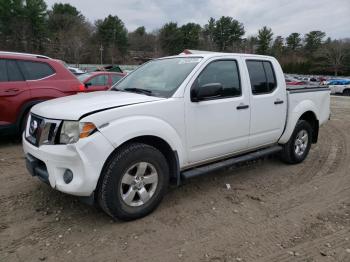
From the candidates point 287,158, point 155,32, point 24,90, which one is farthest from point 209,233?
point 155,32

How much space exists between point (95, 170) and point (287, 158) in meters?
3.64

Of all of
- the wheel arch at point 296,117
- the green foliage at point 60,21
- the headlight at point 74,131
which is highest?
the green foliage at point 60,21

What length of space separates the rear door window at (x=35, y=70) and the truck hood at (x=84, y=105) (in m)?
2.96

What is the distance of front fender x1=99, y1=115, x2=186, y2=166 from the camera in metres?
2.99

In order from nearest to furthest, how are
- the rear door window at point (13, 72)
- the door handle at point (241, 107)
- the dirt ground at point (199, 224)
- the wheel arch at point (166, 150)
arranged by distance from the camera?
1. the dirt ground at point (199, 224)
2. the wheel arch at point (166, 150)
3. the door handle at point (241, 107)
4. the rear door window at point (13, 72)

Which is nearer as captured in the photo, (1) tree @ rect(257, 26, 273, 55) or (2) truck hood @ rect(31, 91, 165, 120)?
(2) truck hood @ rect(31, 91, 165, 120)

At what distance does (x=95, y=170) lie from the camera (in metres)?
2.91

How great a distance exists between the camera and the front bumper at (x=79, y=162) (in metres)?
2.86

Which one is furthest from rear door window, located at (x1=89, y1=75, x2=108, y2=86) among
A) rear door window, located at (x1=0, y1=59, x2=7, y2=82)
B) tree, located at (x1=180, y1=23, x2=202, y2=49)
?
tree, located at (x1=180, y1=23, x2=202, y2=49)

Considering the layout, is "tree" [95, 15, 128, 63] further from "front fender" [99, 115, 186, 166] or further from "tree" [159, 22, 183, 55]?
"front fender" [99, 115, 186, 166]

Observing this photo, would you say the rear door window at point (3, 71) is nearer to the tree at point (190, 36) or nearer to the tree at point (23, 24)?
the tree at point (23, 24)

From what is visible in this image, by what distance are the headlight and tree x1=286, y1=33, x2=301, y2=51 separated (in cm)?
9200

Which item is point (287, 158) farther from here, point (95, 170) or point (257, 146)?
point (95, 170)

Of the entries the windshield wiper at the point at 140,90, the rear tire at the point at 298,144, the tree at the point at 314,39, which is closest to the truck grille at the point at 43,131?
the windshield wiper at the point at 140,90
